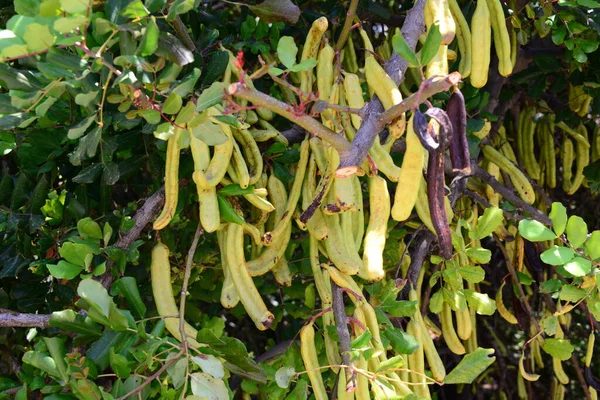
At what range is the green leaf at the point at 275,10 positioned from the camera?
1.36m

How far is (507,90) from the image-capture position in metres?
1.93

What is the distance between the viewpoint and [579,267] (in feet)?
3.73

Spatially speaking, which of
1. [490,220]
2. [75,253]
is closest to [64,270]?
[75,253]

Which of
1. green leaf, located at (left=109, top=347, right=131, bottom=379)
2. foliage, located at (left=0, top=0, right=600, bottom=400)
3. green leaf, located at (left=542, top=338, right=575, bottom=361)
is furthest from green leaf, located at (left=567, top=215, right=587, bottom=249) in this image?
green leaf, located at (left=109, top=347, right=131, bottom=379)

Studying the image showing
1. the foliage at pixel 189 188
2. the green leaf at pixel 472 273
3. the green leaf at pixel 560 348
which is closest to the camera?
the foliage at pixel 189 188

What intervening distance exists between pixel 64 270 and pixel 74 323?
0.11 m

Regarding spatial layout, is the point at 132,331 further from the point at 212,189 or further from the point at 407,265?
the point at 407,265

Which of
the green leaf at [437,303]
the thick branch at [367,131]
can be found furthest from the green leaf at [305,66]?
the green leaf at [437,303]

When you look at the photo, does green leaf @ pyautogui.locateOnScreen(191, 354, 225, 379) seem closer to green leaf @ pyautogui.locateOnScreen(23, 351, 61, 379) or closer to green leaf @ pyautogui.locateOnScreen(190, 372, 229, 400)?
green leaf @ pyautogui.locateOnScreen(190, 372, 229, 400)

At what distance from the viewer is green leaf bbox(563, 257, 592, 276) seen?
1.13 meters

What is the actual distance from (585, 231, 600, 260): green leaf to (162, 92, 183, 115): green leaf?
68cm

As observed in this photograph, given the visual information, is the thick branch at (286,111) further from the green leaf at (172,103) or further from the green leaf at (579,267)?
the green leaf at (579,267)

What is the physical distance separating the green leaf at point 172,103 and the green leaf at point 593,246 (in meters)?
0.68

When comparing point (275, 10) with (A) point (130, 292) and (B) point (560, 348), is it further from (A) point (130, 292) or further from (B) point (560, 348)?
(B) point (560, 348)
